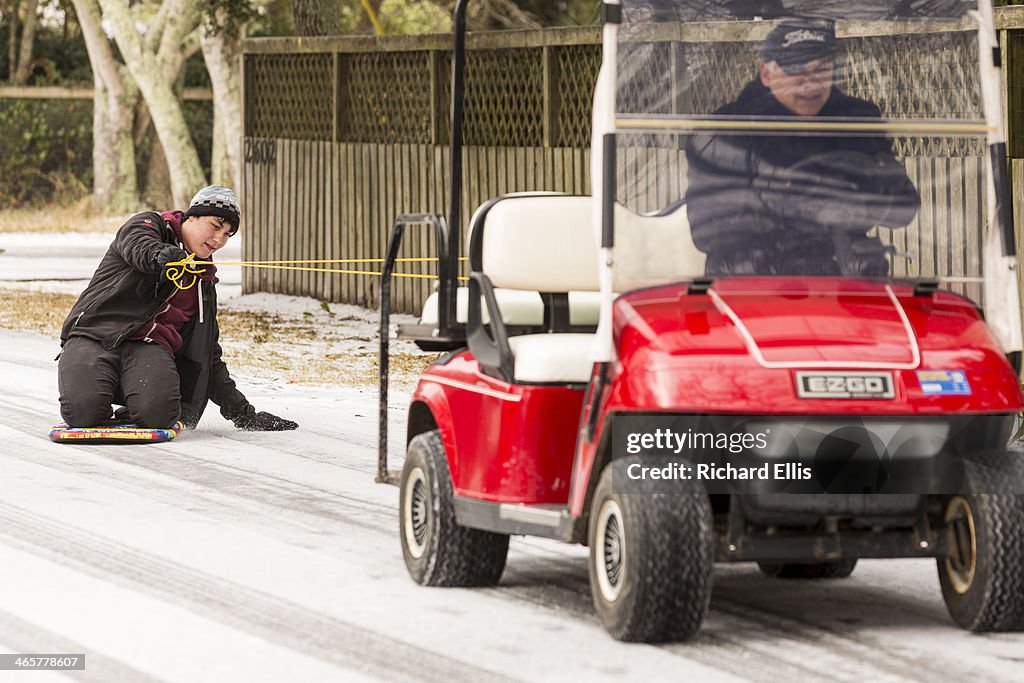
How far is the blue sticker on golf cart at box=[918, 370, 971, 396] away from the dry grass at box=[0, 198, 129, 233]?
28592 millimetres

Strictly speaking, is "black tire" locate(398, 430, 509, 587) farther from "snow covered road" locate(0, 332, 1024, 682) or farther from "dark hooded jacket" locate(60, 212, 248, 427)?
"dark hooded jacket" locate(60, 212, 248, 427)

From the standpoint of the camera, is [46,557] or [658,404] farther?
[46,557]

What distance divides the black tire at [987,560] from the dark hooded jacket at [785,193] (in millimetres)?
894

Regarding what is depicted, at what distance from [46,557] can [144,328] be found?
3693 millimetres

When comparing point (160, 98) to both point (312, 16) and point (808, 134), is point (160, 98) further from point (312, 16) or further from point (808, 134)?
point (808, 134)

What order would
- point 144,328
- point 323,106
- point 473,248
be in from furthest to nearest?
point 323,106
point 144,328
point 473,248

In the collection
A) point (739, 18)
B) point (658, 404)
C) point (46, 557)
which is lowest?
point (46, 557)

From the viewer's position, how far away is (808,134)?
22.6ft

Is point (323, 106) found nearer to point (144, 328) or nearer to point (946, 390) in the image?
point (144, 328)

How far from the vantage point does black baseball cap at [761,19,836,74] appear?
6902 mm

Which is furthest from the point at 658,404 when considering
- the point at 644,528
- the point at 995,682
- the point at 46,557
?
the point at 46,557

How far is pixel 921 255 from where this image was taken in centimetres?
686

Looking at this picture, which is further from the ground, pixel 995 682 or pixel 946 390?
pixel 946 390

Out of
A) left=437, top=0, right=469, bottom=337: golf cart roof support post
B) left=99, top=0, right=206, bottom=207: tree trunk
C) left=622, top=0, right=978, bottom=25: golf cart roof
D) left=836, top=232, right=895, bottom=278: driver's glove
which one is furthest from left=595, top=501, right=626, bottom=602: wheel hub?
left=99, top=0, right=206, bottom=207: tree trunk
